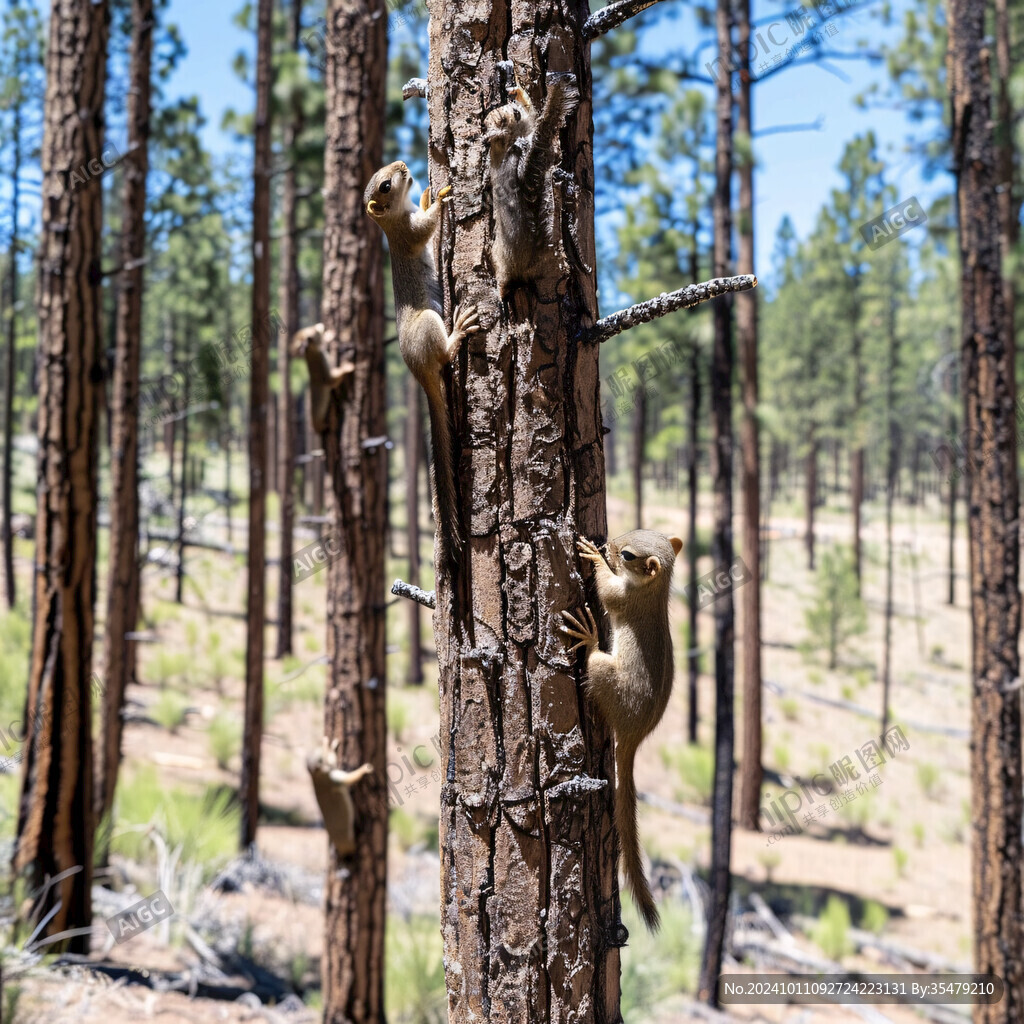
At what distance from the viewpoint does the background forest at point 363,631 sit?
5.47 metres

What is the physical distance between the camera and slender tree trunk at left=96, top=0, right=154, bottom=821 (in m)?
8.10

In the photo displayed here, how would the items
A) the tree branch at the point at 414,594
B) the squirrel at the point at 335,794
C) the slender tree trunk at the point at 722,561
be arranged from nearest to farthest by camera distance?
the tree branch at the point at 414,594 → the squirrel at the point at 335,794 → the slender tree trunk at the point at 722,561

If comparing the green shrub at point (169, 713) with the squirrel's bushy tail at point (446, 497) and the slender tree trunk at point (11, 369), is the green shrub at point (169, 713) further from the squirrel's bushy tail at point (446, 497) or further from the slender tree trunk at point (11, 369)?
the squirrel's bushy tail at point (446, 497)

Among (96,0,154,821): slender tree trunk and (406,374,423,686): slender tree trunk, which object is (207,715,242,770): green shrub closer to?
(406,374,423,686): slender tree trunk

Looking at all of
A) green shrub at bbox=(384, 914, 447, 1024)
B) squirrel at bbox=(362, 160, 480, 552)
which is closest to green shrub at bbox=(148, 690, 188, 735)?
green shrub at bbox=(384, 914, 447, 1024)

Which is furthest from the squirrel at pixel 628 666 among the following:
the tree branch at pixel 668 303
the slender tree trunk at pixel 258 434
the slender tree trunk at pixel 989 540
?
the slender tree trunk at pixel 258 434

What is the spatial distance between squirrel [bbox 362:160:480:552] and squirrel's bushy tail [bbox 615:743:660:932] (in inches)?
25.4

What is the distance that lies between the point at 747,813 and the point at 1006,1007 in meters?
8.83

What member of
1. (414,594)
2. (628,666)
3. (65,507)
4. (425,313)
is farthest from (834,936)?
(425,313)

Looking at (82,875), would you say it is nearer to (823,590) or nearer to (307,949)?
(307,949)

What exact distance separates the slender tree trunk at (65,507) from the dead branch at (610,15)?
483cm

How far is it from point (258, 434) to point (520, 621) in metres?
9.88

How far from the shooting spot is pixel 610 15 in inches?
74.4

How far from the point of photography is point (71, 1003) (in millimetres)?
4906
